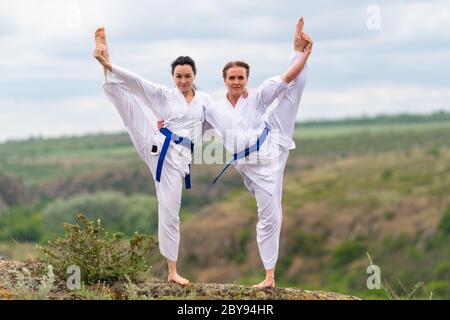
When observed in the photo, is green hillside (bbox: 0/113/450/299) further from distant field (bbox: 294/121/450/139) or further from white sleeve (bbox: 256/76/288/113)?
white sleeve (bbox: 256/76/288/113)

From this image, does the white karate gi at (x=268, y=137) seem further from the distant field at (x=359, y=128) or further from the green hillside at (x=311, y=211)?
the distant field at (x=359, y=128)

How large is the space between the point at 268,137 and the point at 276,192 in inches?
29.6

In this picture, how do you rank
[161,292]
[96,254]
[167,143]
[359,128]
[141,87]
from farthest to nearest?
[359,128], [96,254], [141,87], [167,143], [161,292]

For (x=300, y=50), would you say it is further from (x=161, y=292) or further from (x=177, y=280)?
(x=161, y=292)

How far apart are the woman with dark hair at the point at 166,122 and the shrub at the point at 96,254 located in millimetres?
636

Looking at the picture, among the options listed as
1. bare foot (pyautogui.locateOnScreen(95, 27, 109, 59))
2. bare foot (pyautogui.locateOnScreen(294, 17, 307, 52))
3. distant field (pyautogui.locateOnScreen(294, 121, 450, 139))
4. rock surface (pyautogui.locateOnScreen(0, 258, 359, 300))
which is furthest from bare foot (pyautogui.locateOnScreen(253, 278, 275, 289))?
distant field (pyautogui.locateOnScreen(294, 121, 450, 139))

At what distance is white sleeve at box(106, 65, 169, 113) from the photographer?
13.5 meters

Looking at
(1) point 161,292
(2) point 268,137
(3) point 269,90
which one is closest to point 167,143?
(2) point 268,137

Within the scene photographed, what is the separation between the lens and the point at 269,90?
13.5 meters

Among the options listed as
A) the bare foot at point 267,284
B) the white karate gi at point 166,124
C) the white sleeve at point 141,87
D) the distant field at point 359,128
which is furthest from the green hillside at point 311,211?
the white sleeve at point 141,87

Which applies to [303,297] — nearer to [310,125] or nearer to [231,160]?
[231,160]

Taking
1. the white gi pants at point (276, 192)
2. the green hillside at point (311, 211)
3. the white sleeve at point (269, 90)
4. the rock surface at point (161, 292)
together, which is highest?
the white sleeve at point (269, 90)

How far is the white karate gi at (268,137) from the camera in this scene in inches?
529
